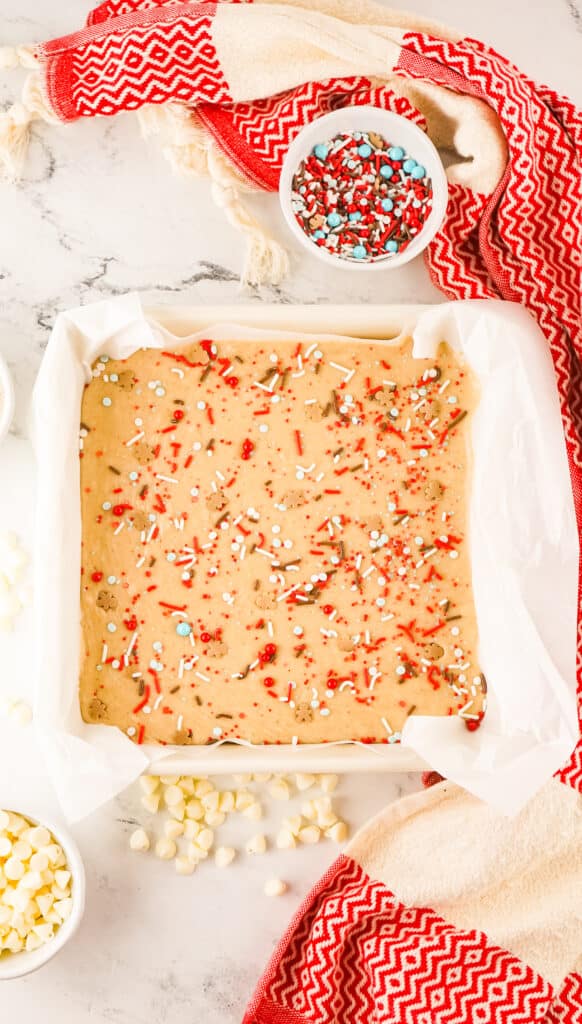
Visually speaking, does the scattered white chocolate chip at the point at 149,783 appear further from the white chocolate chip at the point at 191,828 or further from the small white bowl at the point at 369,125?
the small white bowl at the point at 369,125

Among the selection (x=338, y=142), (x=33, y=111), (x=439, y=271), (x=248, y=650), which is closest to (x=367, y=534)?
(x=248, y=650)

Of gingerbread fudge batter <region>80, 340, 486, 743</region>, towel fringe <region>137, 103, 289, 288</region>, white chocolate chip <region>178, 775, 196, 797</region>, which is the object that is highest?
towel fringe <region>137, 103, 289, 288</region>

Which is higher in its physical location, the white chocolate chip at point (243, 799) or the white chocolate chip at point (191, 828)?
the white chocolate chip at point (243, 799)

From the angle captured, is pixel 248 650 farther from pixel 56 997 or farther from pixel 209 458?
pixel 56 997

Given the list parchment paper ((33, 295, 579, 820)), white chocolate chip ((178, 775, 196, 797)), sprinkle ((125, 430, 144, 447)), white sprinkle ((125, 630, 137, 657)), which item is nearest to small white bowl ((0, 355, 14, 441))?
parchment paper ((33, 295, 579, 820))

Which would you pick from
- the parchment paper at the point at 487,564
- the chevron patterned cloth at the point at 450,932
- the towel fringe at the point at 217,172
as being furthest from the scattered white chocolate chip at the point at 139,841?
the towel fringe at the point at 217,172

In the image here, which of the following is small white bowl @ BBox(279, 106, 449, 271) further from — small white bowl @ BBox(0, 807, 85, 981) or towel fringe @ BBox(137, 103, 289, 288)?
small white bowl @ BBox(0, 807, 85, 981)
